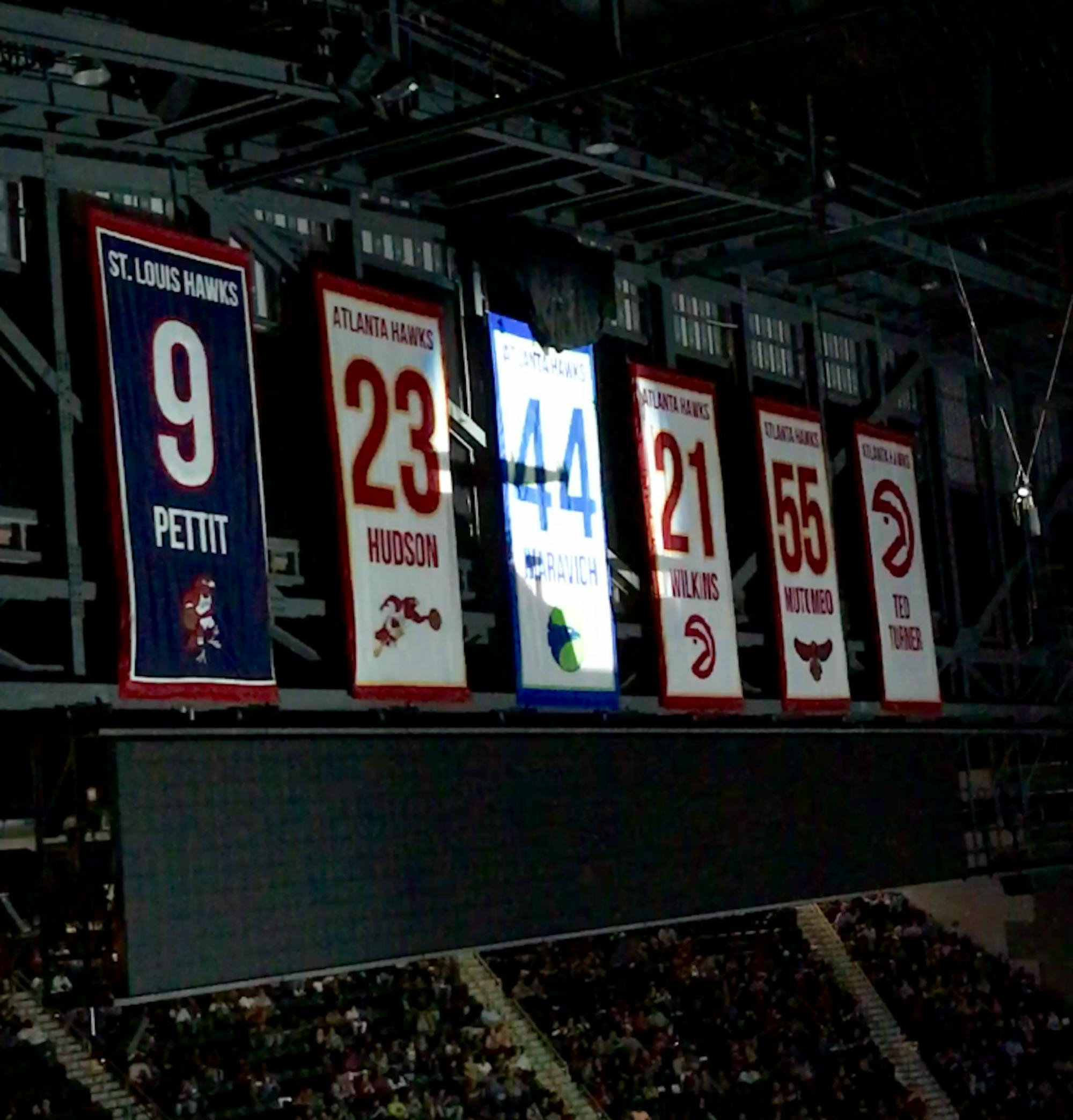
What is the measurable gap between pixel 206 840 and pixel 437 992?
8.10m

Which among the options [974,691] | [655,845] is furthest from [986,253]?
[655,845]

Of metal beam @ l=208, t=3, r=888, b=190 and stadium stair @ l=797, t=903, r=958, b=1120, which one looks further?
stadium stair @ l=797, t=903, r=958, b=1120

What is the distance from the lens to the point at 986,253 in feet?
64.8

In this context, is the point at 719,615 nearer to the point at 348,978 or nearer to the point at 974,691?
the point at 348,978

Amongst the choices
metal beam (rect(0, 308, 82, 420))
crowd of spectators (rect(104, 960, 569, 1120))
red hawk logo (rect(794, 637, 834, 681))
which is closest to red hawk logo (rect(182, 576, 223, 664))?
metal beam (rect(0, 308, 82, 420))

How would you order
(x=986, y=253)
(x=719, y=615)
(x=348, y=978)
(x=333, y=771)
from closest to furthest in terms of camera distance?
(x=333, y=771) → (x=719, y=615) → (x=348, y=978) → (x=986, y=253)

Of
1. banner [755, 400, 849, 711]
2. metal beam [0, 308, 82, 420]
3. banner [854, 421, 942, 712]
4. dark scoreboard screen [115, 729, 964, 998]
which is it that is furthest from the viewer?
banner [854, 421, 942, 712]

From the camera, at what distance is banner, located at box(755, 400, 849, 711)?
1752cm

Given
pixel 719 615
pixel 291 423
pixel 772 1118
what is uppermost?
pixel 291 423

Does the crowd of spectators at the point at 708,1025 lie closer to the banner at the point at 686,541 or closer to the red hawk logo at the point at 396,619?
the banner at the point at 686,541

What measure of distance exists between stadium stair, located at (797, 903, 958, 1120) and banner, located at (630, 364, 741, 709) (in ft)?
26.9

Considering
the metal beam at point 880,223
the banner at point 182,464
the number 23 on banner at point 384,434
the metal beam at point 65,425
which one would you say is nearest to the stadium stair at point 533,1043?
the metal beam at point 880,223

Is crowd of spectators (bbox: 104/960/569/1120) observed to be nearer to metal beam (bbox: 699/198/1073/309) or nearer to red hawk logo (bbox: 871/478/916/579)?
red hawk logo (bbox: 871/478/916/579)

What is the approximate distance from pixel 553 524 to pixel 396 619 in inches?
86.9
